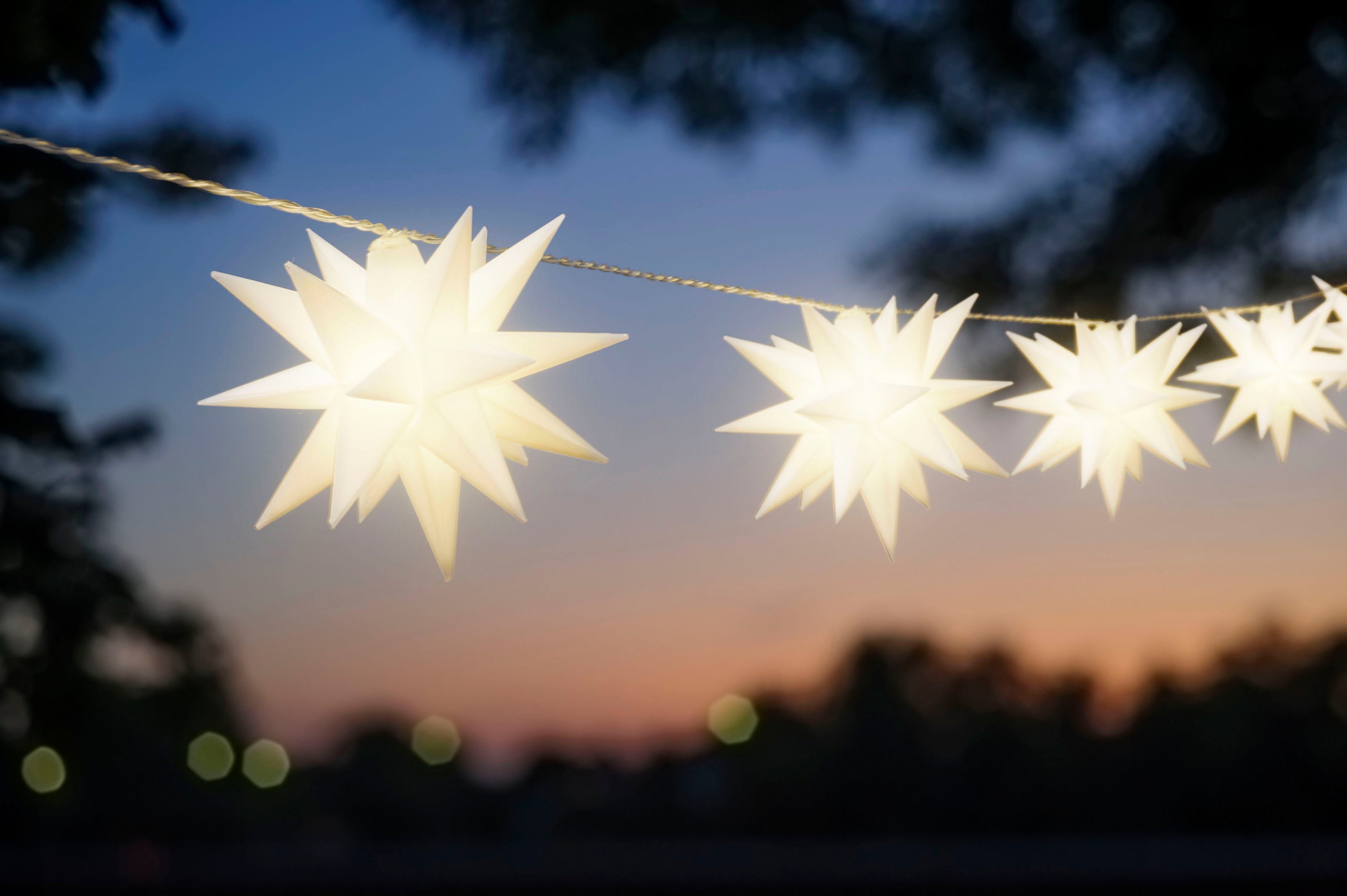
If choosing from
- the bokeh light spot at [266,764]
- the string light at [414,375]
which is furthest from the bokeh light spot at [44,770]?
the bokeh light spot at [266,764]

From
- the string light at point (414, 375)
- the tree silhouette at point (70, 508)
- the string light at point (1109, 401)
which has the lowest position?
the string light at point (414, 375)

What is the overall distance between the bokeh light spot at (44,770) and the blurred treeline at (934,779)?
293 inches

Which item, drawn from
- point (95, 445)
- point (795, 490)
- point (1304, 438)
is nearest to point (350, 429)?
point (795, 490)

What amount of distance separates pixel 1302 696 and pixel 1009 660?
10.3 feet

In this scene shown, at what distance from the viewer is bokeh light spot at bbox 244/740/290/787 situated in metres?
7.08

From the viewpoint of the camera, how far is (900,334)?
3.59 ft

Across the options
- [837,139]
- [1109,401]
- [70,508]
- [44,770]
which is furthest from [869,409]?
[44,770]

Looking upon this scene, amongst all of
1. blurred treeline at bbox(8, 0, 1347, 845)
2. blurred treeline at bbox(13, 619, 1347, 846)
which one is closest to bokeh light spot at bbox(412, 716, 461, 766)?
blurred treeline at bbox(13, 619, 1347, 846)

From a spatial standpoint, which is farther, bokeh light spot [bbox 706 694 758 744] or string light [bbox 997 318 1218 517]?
bokeh light spot [bbox 706 694 758 744]

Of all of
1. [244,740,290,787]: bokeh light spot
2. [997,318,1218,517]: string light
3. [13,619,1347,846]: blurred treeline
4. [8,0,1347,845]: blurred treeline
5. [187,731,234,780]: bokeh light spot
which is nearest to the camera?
[997,318,1218,517]: string light

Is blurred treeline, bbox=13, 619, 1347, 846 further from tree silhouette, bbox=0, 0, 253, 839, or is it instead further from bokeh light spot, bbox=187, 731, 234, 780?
tree silhouette, bbox=0, 0, 253, 839

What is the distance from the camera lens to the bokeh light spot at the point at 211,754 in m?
5.19

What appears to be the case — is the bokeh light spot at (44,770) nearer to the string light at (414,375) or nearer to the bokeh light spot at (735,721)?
the string light at (414,375)

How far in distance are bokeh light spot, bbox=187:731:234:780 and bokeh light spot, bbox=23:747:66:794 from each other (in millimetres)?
1335
